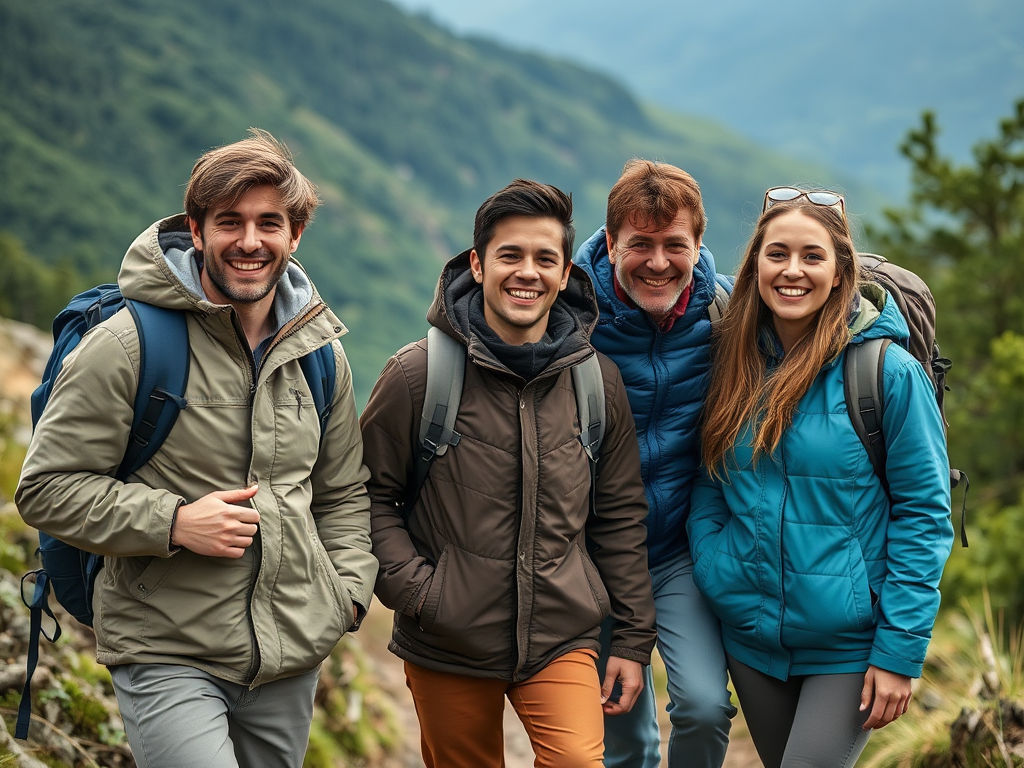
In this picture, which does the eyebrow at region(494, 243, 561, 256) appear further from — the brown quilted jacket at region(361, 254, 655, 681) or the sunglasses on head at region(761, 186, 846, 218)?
the sunglasses on head at region(761, 186, 846, 218)

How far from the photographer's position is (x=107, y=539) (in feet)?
10.5

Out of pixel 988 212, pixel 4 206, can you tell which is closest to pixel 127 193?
pixel 4 206

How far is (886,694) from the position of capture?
12.2 feet

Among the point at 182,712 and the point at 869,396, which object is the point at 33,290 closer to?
the point at 182,712

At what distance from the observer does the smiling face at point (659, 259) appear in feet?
13.8

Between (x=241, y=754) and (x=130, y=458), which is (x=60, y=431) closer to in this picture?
(x=130, y=458)

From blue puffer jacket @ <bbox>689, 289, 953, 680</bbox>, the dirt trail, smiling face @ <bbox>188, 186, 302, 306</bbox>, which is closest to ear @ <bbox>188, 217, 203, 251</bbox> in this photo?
smiling face @ <bbox>188, 186, 302, 306</bbox>

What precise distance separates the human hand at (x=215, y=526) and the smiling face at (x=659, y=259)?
1.82m

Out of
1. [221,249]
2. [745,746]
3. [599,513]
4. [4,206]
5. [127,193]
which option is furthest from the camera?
[127,193]

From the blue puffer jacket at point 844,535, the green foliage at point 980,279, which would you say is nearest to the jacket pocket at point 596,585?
the blue puffer jacket at point 844,535

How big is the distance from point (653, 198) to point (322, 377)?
1.52 m

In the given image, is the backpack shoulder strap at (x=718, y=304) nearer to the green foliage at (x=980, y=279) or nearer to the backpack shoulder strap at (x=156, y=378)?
the backpack shoulder strap at (x=156, y=378)

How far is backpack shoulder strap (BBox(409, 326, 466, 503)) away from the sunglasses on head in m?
1.42

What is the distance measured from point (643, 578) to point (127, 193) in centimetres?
14855
